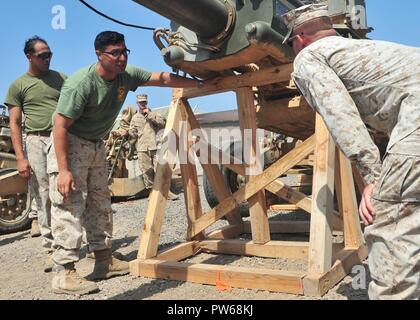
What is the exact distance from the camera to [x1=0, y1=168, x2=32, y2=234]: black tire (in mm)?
6078

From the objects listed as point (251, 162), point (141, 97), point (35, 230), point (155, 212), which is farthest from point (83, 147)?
point (141, 97)

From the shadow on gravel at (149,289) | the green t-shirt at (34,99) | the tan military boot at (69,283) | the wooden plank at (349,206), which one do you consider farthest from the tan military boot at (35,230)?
the wooden plank at (349,206)

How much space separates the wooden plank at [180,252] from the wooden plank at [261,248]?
11 cm

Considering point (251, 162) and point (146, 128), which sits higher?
point (146, 128)

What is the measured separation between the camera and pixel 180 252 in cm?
413

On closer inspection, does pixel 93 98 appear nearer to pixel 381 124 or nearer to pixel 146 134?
pixel 381 124

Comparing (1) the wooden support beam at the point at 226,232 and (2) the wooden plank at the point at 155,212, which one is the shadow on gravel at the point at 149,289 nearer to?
(2) the wooden plank at the point at 155,212

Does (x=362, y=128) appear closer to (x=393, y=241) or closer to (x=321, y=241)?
(x=393, y=241)

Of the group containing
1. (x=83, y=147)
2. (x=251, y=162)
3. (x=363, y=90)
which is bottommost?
(x=251, y=162)

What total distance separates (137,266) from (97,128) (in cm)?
118

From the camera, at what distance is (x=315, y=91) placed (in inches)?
81.5

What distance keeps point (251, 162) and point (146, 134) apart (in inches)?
226

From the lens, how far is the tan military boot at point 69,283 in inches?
125
